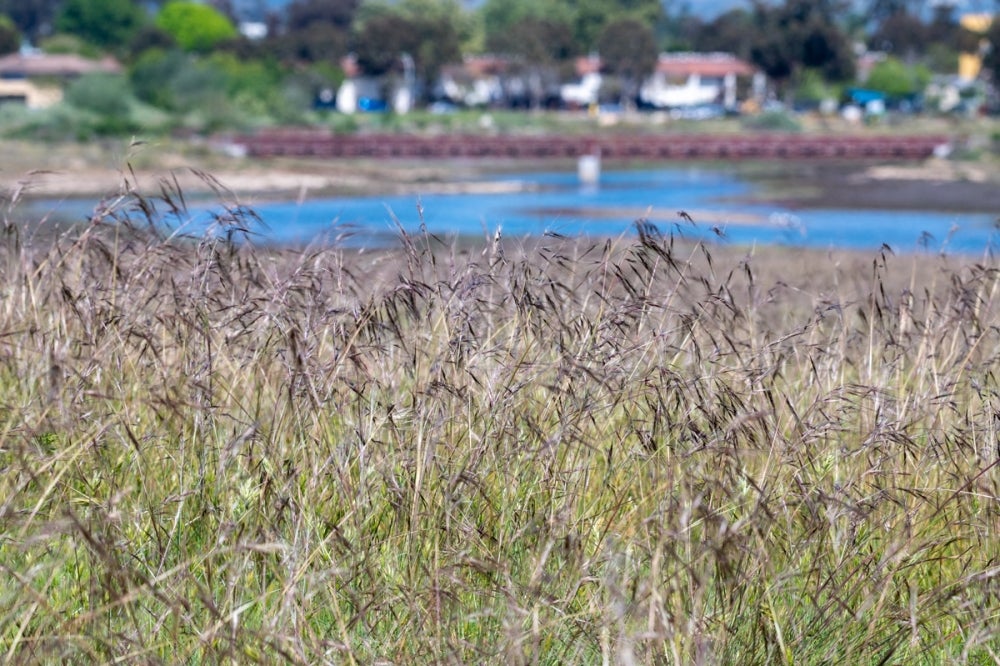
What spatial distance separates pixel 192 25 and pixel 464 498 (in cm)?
11335

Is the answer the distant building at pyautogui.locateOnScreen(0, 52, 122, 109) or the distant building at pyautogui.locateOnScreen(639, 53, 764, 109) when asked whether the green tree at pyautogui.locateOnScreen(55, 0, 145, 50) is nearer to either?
the distant building at pyautogui.locateOnScreen(0, 52, 122, 109)

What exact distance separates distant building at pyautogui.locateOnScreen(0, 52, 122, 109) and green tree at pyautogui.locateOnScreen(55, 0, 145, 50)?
25620 mm

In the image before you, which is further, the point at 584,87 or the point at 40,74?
the point at 584,87

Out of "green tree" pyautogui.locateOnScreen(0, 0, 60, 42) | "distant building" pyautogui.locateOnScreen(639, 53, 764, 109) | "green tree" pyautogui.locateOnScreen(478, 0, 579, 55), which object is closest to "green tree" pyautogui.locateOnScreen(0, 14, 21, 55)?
"green tree" pyautogui.locateOnScreen(478, 0, 579, 55)

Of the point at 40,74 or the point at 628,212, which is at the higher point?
the point at 40,74

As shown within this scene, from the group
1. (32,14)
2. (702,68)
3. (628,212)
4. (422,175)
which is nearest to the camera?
(628,212)

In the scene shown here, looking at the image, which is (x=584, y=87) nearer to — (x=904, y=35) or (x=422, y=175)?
(x=904, y=35)

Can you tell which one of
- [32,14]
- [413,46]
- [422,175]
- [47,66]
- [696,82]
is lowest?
[422,175]

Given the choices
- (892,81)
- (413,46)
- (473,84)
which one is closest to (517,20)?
(473,84)

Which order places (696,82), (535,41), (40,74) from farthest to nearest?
1. (696,82)
2. (535,41)
3. (40,74)

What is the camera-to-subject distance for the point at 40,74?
8169 centimetres

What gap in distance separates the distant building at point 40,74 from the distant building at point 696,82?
132 feet

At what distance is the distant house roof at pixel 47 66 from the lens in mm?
82312

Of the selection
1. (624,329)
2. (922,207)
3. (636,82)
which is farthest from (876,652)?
(636,82)
